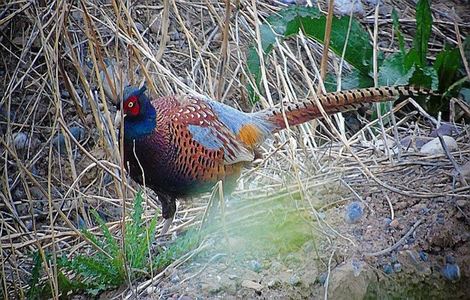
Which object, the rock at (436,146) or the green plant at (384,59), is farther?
the green plant at (384,59)

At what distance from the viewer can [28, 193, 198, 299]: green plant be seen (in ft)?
9.91

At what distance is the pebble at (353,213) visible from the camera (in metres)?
3.38

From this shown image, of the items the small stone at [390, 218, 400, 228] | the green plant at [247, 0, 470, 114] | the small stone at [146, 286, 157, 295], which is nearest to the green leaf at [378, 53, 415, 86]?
the green plant at [247, 0, 470, 114]

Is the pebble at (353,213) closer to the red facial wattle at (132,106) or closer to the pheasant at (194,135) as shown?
the pheasant at (194,135)

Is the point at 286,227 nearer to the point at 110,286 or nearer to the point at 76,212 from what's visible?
the point at 110,286

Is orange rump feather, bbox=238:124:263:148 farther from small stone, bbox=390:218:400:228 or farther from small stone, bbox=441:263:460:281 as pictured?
small stone, bbox=441:263:460:281

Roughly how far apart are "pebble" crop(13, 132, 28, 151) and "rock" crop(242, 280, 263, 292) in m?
1.93

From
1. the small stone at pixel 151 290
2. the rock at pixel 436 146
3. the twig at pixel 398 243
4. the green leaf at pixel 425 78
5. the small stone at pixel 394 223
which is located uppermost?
the green leaf at pixel 425 78

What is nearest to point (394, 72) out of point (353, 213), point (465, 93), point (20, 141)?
point (465, 93)

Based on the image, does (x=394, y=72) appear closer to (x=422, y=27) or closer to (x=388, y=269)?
(x=422, y=27)

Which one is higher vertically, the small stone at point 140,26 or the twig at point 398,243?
the small stone at point 140,26

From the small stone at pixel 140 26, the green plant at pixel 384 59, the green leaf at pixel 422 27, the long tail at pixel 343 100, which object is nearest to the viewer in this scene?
the long tail at pixel 343 100

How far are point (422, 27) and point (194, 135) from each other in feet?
6.00

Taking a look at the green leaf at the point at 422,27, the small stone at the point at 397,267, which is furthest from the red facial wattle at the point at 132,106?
the green leaf at the point at 422,27
